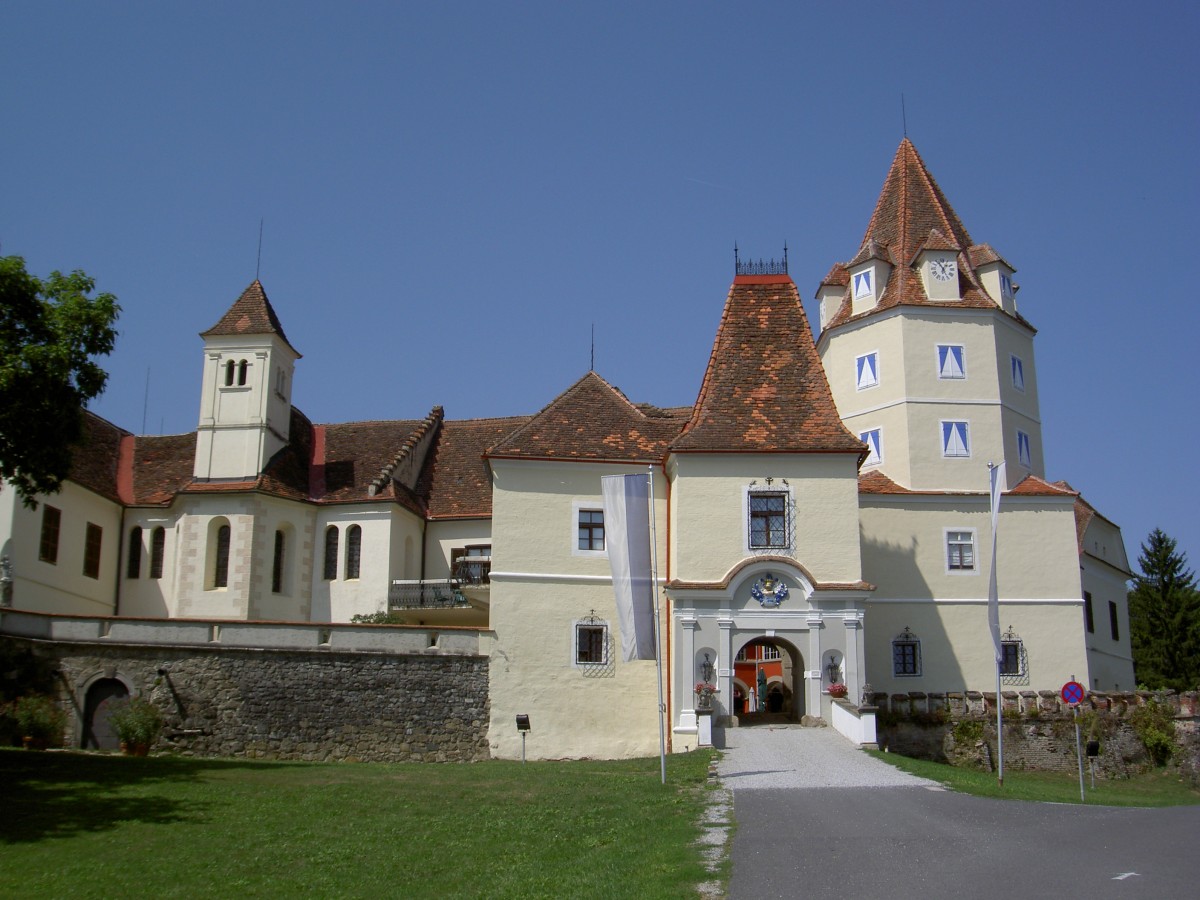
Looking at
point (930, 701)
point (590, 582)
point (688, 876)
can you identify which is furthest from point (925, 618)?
point (688, 876)

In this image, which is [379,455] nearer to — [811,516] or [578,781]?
[811,516]

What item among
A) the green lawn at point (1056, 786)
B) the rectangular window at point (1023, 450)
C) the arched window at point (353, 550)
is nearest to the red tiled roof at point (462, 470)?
the arched window at point (353, 550)

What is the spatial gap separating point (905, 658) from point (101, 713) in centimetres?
2402

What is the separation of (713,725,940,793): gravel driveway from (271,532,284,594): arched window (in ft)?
57.5

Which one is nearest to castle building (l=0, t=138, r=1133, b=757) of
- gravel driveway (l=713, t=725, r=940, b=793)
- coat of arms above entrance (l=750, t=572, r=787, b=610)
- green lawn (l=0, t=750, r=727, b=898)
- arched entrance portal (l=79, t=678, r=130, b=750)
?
coat of arms above entrance (l=750, t=572, r=787, b=610)

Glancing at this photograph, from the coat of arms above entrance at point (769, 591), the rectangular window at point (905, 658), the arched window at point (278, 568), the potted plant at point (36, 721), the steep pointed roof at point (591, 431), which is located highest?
the steep pointed roof at point (591, 431)

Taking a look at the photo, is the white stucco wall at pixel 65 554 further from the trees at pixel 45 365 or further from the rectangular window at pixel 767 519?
the rectangular window at pixel 767 519

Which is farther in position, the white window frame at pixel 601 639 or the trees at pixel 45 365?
the white window frame at pixel 601 639

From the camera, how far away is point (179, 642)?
114 feet

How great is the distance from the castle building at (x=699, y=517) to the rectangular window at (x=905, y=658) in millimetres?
71

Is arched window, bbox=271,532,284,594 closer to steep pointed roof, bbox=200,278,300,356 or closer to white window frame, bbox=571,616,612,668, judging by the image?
steep pointed roof, bbox=200,278,300,356

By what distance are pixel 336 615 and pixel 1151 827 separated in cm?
2989

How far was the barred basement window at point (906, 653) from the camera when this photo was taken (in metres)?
Answer: 40.5

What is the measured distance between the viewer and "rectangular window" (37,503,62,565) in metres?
39.8
